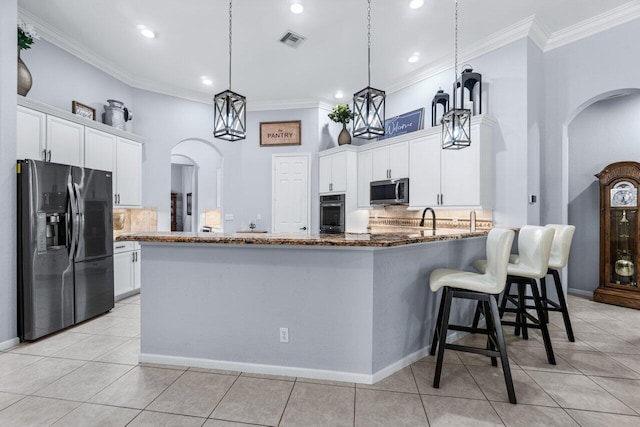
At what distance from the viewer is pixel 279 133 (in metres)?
5.95

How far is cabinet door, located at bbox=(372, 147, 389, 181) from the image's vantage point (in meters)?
4.88

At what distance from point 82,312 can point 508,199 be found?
4.89 metres

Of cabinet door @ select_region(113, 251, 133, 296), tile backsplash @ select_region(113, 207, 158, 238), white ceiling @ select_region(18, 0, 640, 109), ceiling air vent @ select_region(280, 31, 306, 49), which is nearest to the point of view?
white ceiling @ select_region(18, 0, 640, 109)

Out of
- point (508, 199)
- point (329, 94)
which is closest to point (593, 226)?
point (508, 199)

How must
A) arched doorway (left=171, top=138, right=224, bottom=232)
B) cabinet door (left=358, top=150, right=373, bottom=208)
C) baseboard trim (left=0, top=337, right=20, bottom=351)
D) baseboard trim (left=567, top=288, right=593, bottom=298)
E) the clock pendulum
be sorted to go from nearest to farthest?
baseboard trim (left=0, top=337, right=20, bottom=351)
the clock pendulum
baseboard trim (left=567, top=288, right=593, bottom=298)
cabinet door (left=358, top=150, right=373, bottom=208)
arched doorway (left=171, top=138, right=224, bottom=232)

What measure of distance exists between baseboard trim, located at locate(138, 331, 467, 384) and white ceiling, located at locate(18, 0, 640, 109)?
10.9ft

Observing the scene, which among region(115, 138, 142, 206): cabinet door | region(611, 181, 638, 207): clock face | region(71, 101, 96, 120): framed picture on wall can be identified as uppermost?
region(71, 101, 96, 120): framed picture on wall

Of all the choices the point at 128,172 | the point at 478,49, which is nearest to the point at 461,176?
the point at 478,49

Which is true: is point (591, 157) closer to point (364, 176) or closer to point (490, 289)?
point (364, 176)

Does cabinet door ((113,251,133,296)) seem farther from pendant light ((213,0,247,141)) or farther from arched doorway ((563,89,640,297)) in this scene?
arched doorway ((563,89,640,297))

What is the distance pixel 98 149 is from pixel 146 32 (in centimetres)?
153

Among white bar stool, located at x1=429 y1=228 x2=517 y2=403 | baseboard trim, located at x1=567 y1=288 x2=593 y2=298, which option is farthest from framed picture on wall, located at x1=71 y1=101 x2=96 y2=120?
baseboard trim, located at x1=567 y1=288 x2=593 y2=298

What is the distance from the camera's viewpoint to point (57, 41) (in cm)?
383

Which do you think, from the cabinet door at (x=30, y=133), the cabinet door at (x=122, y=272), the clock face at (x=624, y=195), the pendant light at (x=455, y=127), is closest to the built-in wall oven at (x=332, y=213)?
the pendant light at (x=455, y=127)
